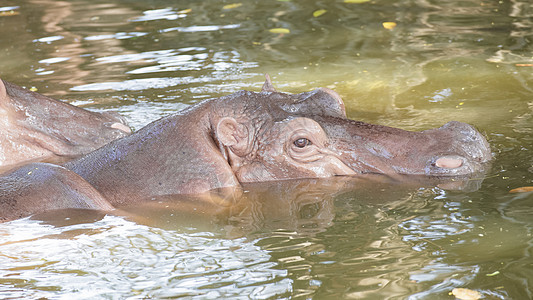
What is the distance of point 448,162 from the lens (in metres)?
5.61

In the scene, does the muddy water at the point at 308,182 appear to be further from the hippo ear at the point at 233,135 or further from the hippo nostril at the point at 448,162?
the hippo ear at the point at 233,135

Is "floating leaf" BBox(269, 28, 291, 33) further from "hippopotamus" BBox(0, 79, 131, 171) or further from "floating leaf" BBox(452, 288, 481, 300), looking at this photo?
"floating leaf" BBox(452, 288, 481, 300)

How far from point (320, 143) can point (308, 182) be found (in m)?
0.30

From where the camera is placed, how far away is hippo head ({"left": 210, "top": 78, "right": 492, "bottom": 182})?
568cm

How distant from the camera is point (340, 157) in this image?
5.84 meters

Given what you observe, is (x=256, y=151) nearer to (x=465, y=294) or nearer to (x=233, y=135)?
(x=233, y=135)

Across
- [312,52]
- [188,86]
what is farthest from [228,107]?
[312,52]

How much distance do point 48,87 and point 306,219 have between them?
5421 millimetres

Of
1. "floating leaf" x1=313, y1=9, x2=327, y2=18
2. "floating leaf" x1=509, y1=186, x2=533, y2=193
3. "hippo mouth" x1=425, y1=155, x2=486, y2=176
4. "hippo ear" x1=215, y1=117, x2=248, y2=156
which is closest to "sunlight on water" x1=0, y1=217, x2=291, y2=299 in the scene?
"hippo ear" x1=215, y1=117, x2=248, y2=156

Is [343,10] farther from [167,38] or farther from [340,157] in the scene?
[340,157]

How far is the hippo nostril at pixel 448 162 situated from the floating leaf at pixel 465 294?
1.79 m

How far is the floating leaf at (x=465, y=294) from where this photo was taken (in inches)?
151

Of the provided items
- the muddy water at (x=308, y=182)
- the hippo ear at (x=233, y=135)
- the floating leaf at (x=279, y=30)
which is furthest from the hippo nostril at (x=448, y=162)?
the floating leaf at (x=279, y=30)

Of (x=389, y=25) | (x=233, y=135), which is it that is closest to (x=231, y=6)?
(x=389, y=25)
